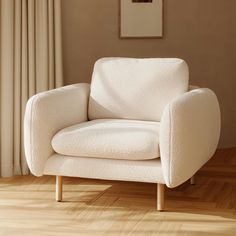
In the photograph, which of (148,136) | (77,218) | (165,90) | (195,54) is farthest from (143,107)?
(195,54)

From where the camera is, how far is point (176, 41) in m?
4.40

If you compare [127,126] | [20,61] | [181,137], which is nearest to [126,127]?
[127,126]

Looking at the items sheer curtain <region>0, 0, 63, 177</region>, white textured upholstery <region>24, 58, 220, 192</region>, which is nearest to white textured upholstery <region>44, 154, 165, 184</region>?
white textured upholstery <region>24, 58, 220, 192</region>

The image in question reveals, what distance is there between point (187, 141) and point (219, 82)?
1879 millimetres

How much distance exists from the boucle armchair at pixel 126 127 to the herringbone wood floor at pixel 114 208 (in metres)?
0.15

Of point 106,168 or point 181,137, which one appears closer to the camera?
point 181,137

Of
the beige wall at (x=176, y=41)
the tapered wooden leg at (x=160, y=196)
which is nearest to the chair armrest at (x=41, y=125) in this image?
the tapered wooden leg at (x=160, y=196)

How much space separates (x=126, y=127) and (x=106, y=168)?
247 millimetres

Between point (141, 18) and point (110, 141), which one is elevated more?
point (141, 18)

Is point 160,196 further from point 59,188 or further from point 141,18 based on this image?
point 141,18

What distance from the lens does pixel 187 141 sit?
2.73 m

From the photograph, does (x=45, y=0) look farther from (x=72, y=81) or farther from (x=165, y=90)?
(x=165, y=90)

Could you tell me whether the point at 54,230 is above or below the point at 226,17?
below

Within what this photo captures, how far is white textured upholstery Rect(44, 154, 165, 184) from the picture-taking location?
2.79 meters
